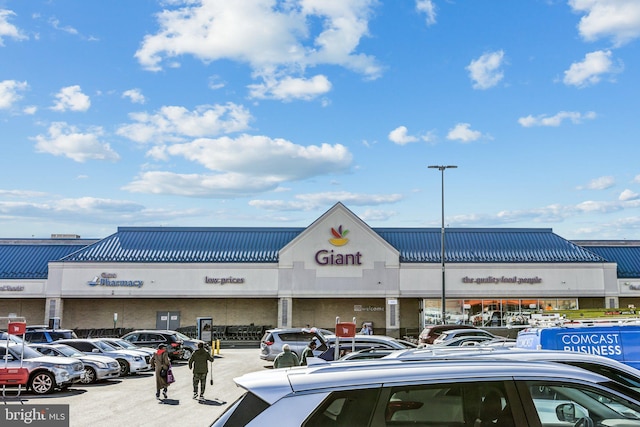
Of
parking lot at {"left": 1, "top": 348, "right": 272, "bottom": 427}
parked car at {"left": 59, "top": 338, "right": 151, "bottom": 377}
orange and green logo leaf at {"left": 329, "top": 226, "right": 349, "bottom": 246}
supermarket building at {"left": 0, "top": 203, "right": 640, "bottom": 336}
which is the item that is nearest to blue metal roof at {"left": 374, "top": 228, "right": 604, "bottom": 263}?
supermarket building at {"left": 0, "top": 203, "right": 640, "bottom": 336}

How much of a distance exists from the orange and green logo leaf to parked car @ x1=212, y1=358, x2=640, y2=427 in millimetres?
39739

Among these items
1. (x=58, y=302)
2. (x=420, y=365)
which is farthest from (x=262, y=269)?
(x=420, y=365)

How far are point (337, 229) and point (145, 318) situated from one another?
611 inches

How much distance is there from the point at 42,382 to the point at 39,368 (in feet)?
1.35

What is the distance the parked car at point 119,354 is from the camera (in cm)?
2397

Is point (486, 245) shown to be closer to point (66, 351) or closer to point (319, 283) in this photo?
point (319, 283)

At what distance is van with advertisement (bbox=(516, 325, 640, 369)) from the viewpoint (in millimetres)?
12195

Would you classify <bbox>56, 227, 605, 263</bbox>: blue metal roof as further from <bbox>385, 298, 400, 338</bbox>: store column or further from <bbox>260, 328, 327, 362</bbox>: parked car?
<bbox>260, 328, 327, 362</bbox>: parked car

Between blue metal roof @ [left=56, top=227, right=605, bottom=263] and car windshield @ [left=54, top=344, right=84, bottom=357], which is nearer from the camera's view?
car windshield @ [left=54, top=344, right=84, bottom=357]

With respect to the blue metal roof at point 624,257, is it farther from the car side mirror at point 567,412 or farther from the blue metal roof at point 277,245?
the car side mirror at point 567,412

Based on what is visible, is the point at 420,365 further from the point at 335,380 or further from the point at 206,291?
the point at 206,291

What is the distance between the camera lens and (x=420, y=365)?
4340mm

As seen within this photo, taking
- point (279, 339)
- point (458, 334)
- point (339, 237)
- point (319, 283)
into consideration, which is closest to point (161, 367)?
point (279, 339)

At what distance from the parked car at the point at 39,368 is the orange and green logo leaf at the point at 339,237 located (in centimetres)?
2695
